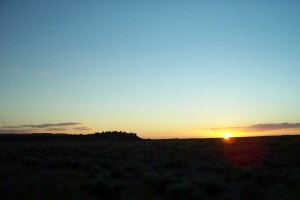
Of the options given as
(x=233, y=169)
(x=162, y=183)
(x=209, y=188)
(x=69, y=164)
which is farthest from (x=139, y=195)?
(x=69, y=164)

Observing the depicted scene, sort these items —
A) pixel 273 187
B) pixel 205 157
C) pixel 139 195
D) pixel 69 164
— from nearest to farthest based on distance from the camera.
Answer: pixel 139 195 → pixel 273 187 → pixel 69 164 → pixel 205 157

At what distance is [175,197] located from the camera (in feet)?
58.0

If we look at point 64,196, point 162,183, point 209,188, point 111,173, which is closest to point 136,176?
point 111,173

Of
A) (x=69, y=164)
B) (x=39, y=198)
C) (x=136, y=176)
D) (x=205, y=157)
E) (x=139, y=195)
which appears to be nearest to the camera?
(x=39, y=198)

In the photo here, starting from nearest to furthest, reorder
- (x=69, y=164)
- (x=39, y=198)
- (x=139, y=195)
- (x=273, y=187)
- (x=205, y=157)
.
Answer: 1. (x=39, y=198)
2. (x=139, y=195)
3. (x=273, y=187)
4. (x=69, y=164)
5. (x=205, y=157)

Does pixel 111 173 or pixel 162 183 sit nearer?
pixel 162 183

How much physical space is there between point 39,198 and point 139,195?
14.1 ft

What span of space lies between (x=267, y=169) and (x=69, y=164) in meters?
14.3

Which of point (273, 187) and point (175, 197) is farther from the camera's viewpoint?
point (273, 187)

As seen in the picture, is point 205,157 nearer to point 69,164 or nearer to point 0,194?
point 69,164

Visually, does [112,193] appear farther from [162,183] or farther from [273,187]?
[273,187]

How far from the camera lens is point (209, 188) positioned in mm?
19797

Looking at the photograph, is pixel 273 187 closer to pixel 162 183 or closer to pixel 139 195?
pixel 162 183

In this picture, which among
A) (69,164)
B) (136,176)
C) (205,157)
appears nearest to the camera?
(136,176)
